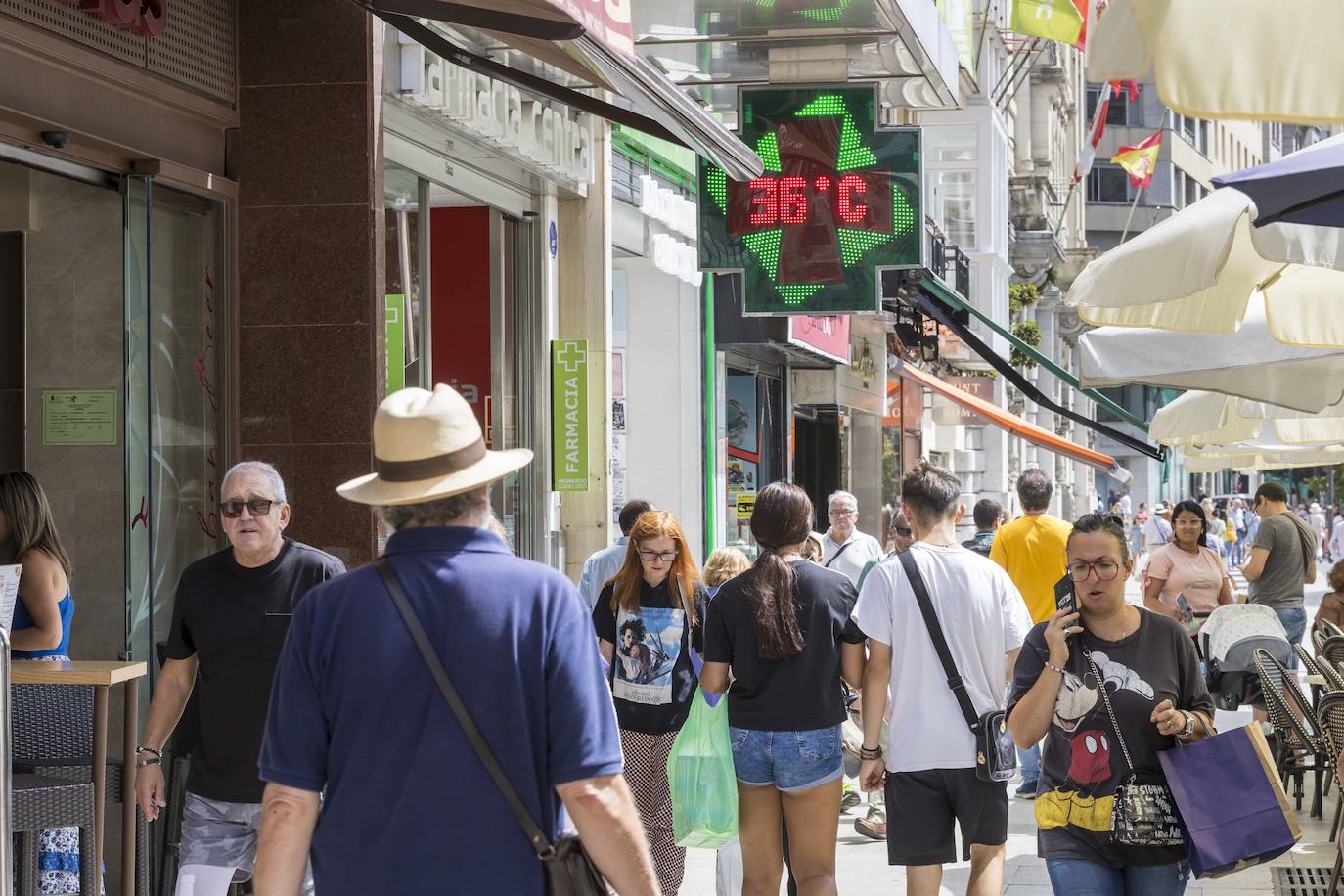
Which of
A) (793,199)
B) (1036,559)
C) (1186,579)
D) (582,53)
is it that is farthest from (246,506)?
(1186,579)

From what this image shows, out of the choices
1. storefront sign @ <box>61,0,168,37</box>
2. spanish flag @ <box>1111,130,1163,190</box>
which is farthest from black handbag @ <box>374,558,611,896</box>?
spanish flag @ <box>1111,130,1163,190</box>

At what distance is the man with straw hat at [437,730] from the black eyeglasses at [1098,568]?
222 cm

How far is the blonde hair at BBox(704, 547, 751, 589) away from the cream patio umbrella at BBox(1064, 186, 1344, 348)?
2.01 m

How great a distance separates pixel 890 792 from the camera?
655 cm

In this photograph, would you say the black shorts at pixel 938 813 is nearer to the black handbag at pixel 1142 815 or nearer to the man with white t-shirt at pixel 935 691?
the man with white t-shirt at pixel 935 691

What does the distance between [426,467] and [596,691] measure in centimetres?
59

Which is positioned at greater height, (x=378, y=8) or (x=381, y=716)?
(x=378, y=8)

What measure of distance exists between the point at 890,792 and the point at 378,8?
366 centimetres

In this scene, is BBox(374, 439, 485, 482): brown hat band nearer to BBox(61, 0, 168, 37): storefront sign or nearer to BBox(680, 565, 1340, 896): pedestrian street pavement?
BBox(61, 0, 168, 37): storefront sign

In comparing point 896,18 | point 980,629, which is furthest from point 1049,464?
point 980,629

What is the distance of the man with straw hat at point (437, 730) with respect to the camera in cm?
346

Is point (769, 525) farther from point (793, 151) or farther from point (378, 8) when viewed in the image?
point (793, 151)

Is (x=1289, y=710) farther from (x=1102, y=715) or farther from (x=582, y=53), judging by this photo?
(x=582, y=53)

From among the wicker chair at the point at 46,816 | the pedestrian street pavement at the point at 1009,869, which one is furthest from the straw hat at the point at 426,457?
the pedestrian street pavement at the point at 1009,869
